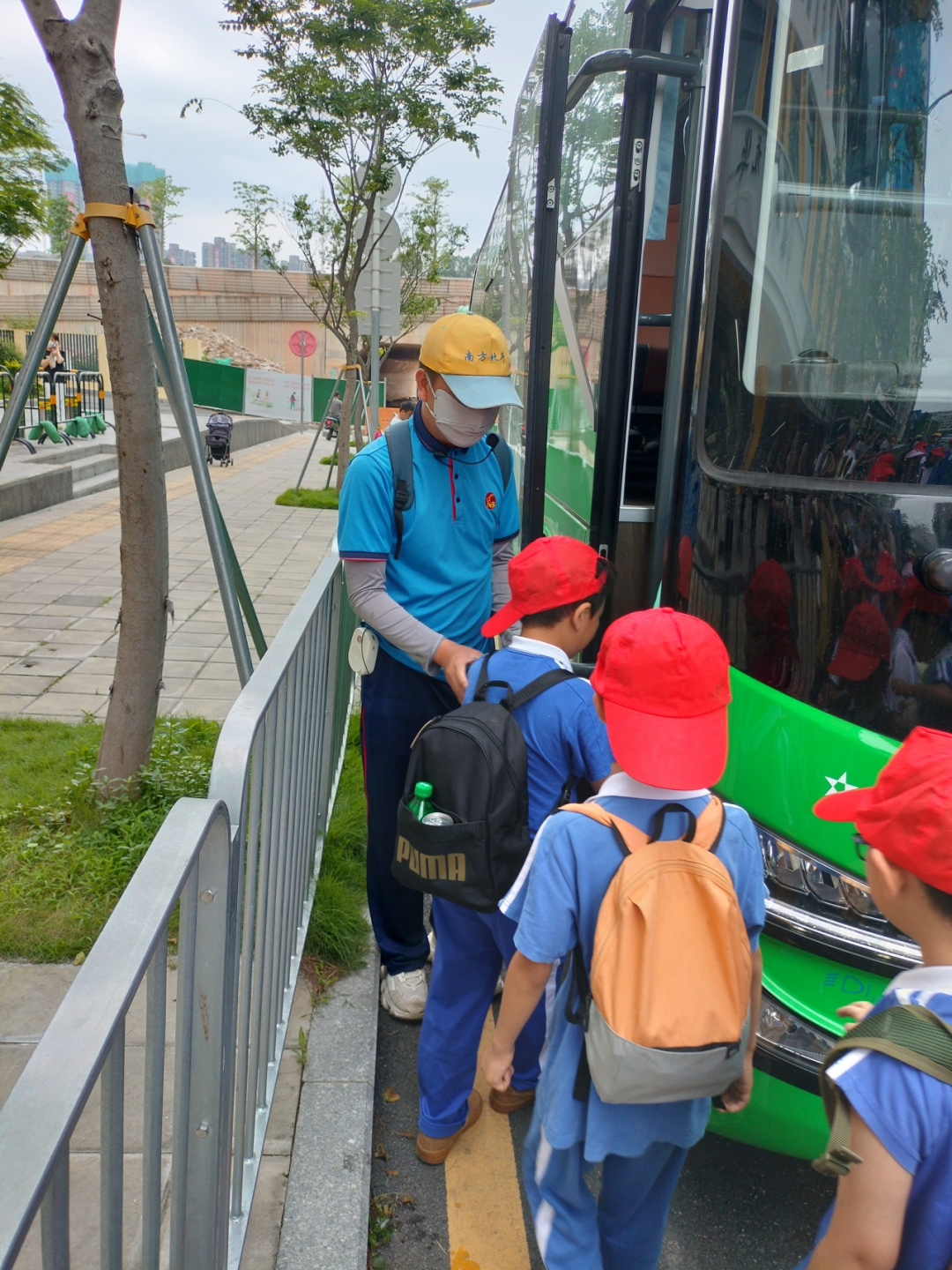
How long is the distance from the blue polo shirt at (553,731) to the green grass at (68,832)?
5.50 ft

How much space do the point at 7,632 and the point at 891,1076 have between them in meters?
6.74

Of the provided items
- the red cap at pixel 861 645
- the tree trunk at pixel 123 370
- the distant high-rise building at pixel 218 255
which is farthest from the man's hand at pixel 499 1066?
the distant high-rise building at pixel 218 255

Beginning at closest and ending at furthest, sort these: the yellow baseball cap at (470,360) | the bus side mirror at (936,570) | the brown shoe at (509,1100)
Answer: the bus side mirror at (936,570), the yellow baseball cap at (470,360), the brown shoe at (509,1100)

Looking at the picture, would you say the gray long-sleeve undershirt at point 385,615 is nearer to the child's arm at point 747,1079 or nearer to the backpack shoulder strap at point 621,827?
the backpack shoulder strap at point 621,827

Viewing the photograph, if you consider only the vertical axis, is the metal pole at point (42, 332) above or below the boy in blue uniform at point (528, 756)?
above

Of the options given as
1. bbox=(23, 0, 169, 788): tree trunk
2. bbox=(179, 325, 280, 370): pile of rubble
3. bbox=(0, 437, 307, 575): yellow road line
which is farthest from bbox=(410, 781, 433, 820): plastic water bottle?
bbox=(179, 325, 280, 370): pile of rubble

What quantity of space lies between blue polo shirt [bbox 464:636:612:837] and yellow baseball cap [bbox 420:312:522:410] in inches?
29.5

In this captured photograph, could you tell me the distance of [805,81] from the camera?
2.43m

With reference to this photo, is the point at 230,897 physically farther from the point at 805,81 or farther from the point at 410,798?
the point at 805,81

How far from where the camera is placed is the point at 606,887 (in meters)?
1.69

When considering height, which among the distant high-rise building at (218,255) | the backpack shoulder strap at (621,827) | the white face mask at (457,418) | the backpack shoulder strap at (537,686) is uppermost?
the distant high-rise building at (218,255)

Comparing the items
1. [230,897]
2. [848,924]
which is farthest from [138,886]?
[848,924]

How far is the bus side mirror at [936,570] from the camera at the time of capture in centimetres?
204

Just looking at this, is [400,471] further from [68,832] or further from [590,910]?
[68,832]
